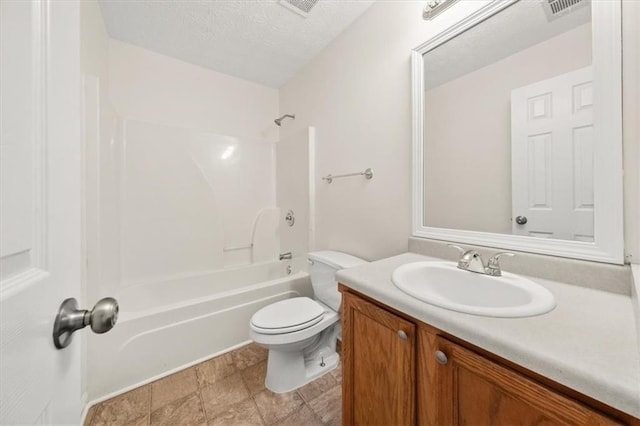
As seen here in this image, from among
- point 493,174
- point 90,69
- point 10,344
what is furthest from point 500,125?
point 90,69

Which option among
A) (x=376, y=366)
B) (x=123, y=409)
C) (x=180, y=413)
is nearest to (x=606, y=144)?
(x=376, y=366)

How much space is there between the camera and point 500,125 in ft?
3.43

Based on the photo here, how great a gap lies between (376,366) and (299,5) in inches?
81.4

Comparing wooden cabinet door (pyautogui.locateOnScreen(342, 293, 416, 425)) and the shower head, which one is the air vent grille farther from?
the shower head

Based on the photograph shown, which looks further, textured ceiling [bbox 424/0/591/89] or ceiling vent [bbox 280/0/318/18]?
ceiling vent [bbox 280/0/318/18]

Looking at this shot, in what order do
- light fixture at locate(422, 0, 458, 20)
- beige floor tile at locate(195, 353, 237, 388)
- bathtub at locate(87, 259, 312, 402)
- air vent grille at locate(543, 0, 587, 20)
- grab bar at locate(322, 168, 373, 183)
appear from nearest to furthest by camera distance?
1. air vent grille at locate(543, 0, 587, 20)
2. light fixture at locate(422, 0, 458, 20)
3. bathtub at locate(87, 259, 312, 402)
4. beige floor tile at locate(195, 353, 237, 388)
5. grab bar at locate(322, 168, 373, 183)

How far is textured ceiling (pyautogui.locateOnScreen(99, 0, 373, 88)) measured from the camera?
154 centimetres

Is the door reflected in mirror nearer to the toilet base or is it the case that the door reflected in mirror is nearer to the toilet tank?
the toilet tank

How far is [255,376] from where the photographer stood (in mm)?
1495

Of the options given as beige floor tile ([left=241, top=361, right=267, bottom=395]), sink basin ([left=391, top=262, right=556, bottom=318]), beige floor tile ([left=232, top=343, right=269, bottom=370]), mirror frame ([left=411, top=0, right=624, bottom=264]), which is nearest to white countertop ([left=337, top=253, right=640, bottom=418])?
sink basin ([left=391, top=262, right=556, bottom=318])

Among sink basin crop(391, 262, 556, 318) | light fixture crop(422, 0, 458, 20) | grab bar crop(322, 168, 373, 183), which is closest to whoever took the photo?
sink basin crop(391, 262, 556, 318)

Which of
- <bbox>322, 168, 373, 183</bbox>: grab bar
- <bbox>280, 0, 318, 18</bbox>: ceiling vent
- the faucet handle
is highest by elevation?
<bbox>280, 0, 318, 18</bbox>: ceiling vent

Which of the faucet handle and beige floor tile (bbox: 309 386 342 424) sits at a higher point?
the faucet handle

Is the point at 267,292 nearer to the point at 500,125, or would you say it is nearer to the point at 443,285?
the point at 443,285
